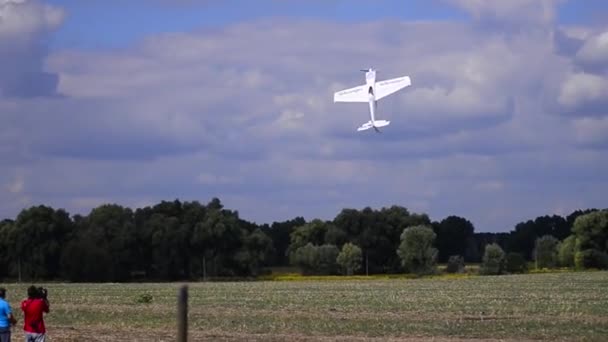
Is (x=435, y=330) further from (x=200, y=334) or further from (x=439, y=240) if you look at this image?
(x=439, y=240)

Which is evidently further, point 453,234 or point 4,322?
point 453,234

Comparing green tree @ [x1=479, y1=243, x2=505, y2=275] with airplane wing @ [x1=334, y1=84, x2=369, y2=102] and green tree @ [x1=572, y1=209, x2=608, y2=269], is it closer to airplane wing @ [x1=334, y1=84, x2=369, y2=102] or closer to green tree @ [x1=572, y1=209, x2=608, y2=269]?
green tree @ [x1=572, y1=209, x2=608, y2=269]

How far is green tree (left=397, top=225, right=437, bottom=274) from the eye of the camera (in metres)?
124

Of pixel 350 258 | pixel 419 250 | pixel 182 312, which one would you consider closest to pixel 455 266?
pixel 419 250

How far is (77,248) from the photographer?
106125 mm

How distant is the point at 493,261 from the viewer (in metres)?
126

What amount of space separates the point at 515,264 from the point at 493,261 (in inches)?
205

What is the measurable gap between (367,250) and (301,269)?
827 centimetres

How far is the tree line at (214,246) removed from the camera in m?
101

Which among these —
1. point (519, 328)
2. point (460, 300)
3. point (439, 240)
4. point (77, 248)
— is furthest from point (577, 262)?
point (519, 328)

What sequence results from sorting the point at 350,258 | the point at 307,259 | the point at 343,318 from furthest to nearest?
the point at 307,259, the point at 350,258, the point at 343,318

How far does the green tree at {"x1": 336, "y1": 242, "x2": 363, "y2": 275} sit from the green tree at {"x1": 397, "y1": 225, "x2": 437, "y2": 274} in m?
6.50

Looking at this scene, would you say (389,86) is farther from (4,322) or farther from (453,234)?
(453,234)

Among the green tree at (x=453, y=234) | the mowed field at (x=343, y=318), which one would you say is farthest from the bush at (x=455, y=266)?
the mowed field at (x=343, y=318)
